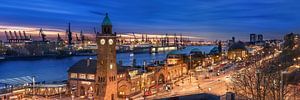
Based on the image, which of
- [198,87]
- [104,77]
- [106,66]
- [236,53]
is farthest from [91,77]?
[236,53]

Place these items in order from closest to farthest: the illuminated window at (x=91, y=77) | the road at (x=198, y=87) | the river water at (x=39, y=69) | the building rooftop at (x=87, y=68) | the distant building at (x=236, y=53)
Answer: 1. the road at (x=198, y=87)
2. the illuminated window at (x=91, y=77)
3. the building rooftop at (x=87, y=68)
4. the river water at (x=39, y=69)
5. the distant building at (x=236, y=53)

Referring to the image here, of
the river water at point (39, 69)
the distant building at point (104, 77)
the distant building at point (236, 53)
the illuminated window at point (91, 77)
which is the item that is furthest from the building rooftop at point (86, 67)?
the distant building at point (236, 53)

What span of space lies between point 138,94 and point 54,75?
4124 centimetres

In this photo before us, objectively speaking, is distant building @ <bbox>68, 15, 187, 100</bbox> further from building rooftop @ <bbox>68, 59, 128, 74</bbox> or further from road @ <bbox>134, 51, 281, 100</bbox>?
road @ <bbox>134, 51, 281, 100</bbox>

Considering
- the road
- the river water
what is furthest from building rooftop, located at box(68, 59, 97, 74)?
the river water

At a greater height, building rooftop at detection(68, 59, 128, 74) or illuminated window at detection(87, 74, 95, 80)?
building rooftop at detection(68, 59, 128, 74)

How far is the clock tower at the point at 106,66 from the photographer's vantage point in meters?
36.9

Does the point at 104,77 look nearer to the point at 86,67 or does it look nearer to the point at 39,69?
the point at 86,67

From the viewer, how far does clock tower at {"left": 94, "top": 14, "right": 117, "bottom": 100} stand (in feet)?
121

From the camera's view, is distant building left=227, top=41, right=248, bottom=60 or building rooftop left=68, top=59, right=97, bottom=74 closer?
building rooftop left=68, top=59, right=97, bottom=74

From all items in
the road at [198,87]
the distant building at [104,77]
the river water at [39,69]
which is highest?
the distant building at [104,77]

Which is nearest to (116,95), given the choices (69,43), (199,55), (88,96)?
(88,96)

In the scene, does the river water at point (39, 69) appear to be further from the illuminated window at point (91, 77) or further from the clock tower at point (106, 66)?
the clock tower at point (106, 66)

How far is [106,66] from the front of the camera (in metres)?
37.3
